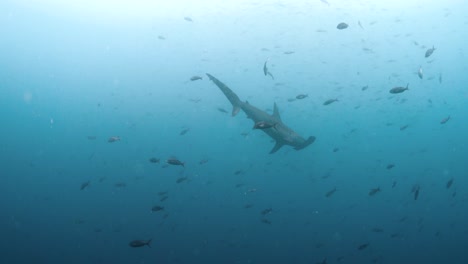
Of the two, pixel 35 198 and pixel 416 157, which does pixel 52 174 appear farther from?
pixel 416 157

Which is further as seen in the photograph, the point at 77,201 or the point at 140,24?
the point at 140,24

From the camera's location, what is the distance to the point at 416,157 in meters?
85.5

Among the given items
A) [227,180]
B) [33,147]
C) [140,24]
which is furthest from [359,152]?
[33,147]

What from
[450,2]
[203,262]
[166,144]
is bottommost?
[166,144]

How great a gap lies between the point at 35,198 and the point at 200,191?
3126 centimetres

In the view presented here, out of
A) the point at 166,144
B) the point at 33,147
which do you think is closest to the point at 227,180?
the point at 166,144

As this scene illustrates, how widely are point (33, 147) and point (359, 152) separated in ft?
A: 295

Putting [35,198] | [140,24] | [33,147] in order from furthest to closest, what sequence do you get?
[33,147], [140,24], [35,198]

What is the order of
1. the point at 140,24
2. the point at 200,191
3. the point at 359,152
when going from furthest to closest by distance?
the point at 359,152
the point at 140,24
the point at 200,191

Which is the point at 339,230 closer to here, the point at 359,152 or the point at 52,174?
the point at 359,152

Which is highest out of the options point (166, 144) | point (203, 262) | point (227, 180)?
point (203, 262)

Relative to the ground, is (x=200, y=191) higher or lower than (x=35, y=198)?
higher

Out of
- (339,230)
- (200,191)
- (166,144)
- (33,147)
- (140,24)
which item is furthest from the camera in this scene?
(166,144)

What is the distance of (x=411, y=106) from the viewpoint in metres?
87.7
